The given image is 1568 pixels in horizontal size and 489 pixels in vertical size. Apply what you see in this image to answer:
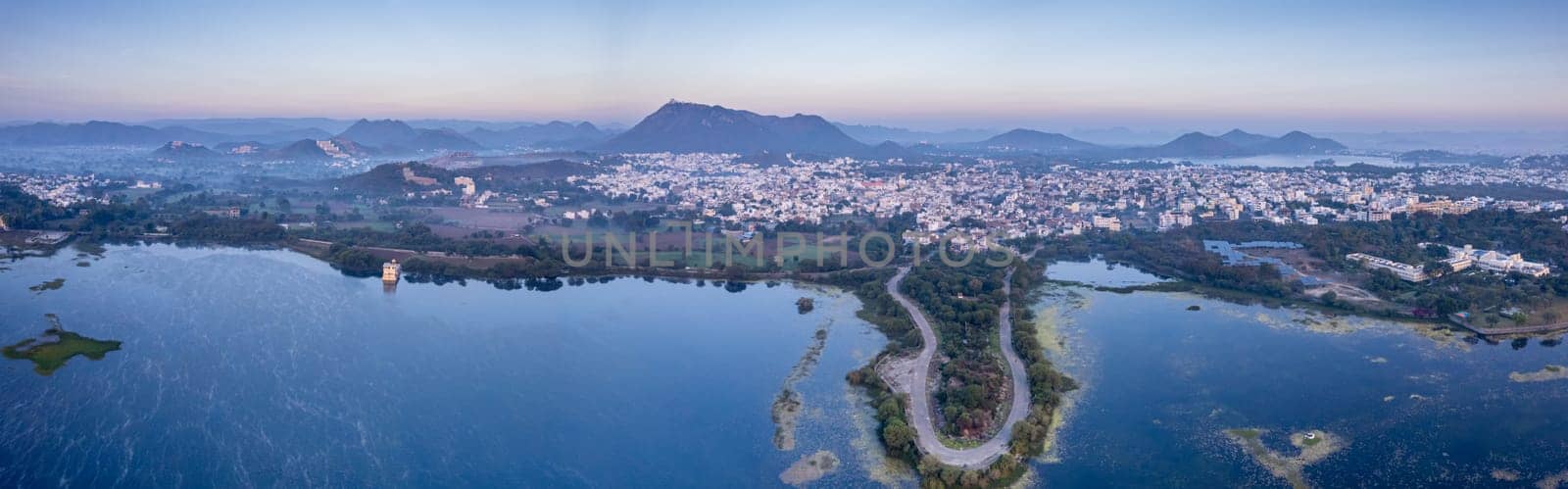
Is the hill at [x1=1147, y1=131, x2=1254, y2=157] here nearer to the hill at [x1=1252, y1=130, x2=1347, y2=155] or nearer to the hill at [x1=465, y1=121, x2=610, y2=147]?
the hill at [x1=1252, y1=130, x2=1347, y2=155]

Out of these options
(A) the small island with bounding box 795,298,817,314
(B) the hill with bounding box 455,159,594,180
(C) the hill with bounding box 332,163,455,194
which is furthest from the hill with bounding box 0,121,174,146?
(A) the small island with bounding box 795,298,817,314

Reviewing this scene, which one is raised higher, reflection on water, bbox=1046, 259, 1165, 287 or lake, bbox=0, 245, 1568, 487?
reflection on water, bbox=1046, 259, 1165, 287

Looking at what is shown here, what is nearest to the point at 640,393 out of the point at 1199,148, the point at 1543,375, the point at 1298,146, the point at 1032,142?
the point at 1543,375

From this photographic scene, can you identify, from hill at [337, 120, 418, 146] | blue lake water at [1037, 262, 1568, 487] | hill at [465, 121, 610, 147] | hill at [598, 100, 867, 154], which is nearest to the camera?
blue lake water at [1037, 262, 1568, 487]

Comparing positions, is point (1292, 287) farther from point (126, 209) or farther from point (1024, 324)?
point (126, 209)

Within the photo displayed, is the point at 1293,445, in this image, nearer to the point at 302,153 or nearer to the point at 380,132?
the point at 302,153

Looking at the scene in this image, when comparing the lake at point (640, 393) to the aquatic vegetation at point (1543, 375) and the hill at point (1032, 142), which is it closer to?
the aquatic vegetation at point (1543, 375)

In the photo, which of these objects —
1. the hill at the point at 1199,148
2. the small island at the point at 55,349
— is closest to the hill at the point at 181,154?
the small island at the point at 55,349

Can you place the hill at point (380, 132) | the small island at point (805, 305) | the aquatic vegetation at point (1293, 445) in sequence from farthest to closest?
1. the hill at point (380, 132)
2. the small island at point (805, 305)
3. the aquatic vegetation at point (1293, 445)
